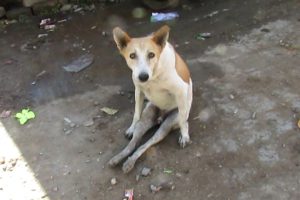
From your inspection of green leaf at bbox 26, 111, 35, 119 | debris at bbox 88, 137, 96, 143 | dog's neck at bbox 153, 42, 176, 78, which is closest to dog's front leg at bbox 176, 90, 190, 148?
dog's neck at bbox 153, 42, 176, 78

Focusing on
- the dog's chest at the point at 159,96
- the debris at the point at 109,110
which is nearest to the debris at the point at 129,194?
the dog's chest at the point at 159,96

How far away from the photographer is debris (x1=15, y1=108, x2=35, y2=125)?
4469 mm

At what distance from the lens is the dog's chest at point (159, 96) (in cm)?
366

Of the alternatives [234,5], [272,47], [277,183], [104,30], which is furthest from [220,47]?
[277,183]

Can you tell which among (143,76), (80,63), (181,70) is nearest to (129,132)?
(181,70)

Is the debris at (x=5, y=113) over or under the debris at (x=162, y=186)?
under

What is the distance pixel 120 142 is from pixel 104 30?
2.25 m

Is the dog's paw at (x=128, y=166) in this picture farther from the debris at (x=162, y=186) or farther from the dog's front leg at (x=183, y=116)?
the dog's front leg at (x=183, y=116)

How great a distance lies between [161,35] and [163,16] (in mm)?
2689

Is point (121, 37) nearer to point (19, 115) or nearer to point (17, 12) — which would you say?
point (19, 115)

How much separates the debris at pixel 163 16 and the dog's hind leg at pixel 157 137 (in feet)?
7.46

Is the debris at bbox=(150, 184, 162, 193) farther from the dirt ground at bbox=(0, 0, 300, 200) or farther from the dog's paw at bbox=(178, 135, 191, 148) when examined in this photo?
the dog's paw at bbox=(178, 135, 191, 148)

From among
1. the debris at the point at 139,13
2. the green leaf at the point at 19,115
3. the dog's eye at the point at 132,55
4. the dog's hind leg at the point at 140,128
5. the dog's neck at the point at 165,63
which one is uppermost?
the dog's eye at the point at 132,55

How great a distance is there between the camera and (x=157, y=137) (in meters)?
3.83
